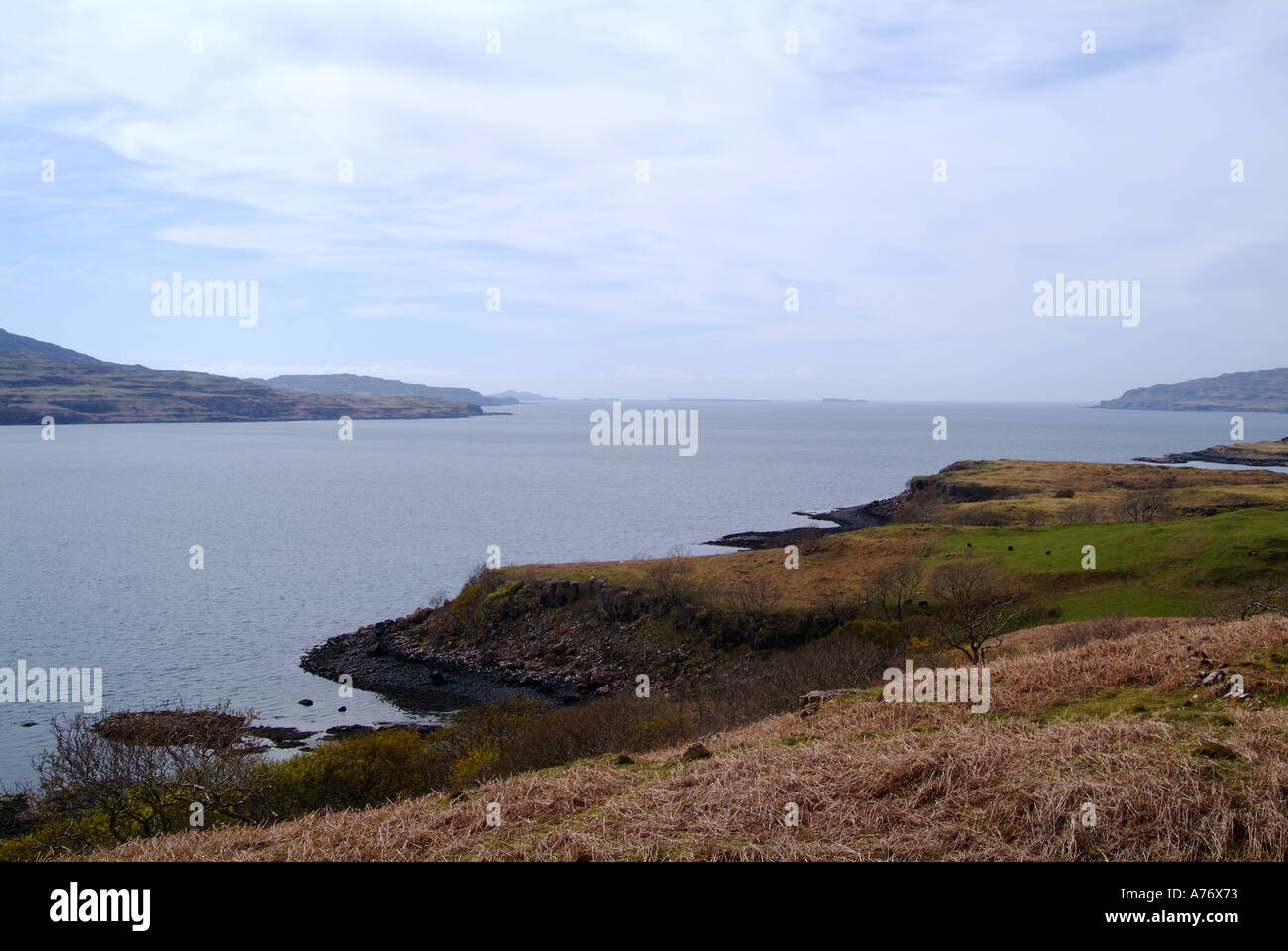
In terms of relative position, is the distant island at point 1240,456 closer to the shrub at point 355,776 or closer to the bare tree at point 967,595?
the bare tree at point 967,595

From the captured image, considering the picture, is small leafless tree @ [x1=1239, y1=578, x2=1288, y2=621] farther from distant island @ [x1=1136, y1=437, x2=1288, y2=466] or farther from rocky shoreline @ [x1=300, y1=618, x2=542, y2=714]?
distant island @ [x1=1136, y1=437, x2=1288, y2=466]

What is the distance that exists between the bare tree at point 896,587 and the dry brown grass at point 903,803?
39846mm

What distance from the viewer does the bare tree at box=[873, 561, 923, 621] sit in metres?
52.2

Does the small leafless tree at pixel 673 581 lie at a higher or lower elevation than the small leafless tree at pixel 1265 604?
lower

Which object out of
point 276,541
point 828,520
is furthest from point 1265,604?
point 276,541

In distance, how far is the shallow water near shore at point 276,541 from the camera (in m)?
50.1

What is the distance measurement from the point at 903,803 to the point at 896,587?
47251mm

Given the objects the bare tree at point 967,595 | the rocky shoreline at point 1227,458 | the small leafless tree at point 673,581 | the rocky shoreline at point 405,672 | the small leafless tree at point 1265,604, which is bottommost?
the rocky shoreline at point 405,672

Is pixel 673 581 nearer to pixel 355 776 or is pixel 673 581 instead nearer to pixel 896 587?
pixel 896 587

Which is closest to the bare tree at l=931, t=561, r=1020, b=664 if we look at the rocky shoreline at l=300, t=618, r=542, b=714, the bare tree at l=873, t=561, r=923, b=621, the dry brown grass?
the bare tree at l=873, t=561, r=923, b=621

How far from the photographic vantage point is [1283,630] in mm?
14891

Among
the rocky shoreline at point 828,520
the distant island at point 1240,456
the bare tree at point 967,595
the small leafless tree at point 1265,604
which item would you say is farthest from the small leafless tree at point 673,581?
the distant island at point 1240,456
